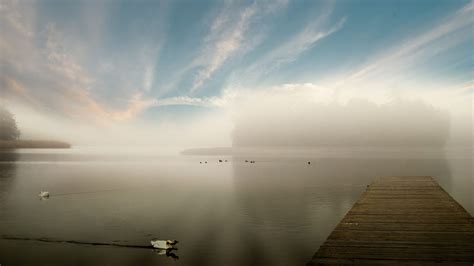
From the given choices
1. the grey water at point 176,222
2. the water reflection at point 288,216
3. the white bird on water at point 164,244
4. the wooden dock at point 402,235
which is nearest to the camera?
the wooden dock at point 402,235

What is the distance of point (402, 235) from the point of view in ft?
53.2

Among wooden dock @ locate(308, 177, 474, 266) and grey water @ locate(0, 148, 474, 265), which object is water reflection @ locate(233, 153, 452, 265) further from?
wooden dock @ locate(308, 177, 474, 266)

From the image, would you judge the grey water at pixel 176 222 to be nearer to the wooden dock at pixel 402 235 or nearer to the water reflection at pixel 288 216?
the water reflection at pixel 288 216

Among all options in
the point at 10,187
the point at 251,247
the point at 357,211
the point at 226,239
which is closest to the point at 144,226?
the point at 226,239

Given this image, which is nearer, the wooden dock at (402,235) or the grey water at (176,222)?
the wooden dock at (402,235)

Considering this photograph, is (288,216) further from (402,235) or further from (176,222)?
(402,235)

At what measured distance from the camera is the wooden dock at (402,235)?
13164 mm

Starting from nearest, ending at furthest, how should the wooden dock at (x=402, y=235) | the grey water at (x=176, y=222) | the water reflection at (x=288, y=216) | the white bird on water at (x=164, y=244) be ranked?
the wooden dock at (x=402, y=235) → the grey water at (x=176, y=222) → the white bird on water at (x=164, y=244) → the water reflection at (x=288, y=216)

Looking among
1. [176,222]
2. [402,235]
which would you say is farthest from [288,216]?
[402,235]

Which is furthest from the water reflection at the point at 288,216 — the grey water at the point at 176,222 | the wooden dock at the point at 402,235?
the wooden dock at the point at 402,235

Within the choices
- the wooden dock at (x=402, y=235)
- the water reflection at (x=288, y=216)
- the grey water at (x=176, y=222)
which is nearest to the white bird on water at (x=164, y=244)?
the grey water at (x=176, y=222)

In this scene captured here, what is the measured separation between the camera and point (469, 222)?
61.0ft

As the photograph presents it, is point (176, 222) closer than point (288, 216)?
Yes

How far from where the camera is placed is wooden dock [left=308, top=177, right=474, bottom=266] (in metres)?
13.2
